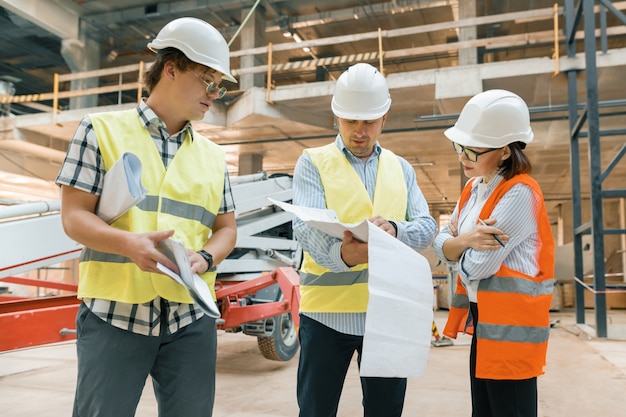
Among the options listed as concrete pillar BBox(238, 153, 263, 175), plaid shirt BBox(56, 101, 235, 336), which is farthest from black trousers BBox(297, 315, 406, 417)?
concrete pillar BBox(238, 153, 263, 175)

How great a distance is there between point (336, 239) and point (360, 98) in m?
0.56

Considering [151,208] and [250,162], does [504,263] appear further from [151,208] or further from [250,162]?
[250,162]

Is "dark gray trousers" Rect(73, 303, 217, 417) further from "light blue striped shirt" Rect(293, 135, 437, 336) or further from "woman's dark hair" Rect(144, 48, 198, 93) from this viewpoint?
"woman's dark hair" Rect(144, 48, 198, 93)

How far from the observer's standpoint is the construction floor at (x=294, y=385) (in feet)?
13.7

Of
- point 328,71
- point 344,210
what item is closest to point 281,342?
point 344,210

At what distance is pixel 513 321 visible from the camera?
73.5 inches

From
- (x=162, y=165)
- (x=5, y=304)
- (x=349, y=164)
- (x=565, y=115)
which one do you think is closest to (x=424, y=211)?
(x=349, y=164)

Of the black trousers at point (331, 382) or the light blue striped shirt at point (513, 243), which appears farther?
the black trousers at point (331, 382)

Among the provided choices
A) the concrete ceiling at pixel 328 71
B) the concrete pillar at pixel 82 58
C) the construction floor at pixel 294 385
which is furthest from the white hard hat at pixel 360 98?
the concrete pillar at pixel 82 58

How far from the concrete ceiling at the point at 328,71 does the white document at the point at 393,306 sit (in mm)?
8539

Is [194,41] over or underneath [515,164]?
over

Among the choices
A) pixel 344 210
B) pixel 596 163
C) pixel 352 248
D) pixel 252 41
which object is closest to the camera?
pixel 352 248

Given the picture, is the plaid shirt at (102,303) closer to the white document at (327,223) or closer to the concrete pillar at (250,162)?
the white document at (327,223)

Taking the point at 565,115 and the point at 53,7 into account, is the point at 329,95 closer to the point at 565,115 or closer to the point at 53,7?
the point at 565,115
